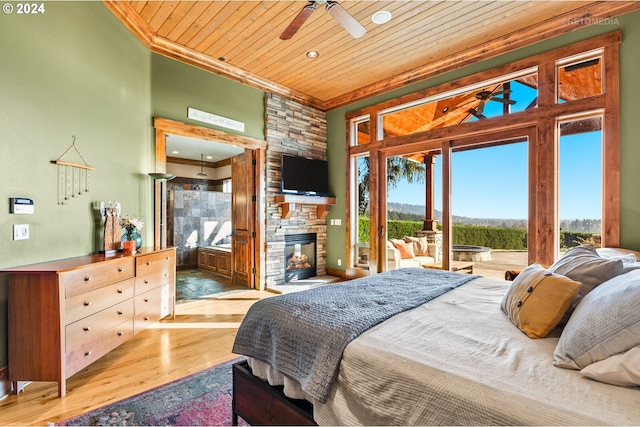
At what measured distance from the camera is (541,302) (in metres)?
1.37

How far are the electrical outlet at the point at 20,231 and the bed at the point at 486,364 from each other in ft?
5.92

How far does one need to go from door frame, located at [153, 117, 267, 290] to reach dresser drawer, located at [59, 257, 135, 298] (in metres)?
0.96

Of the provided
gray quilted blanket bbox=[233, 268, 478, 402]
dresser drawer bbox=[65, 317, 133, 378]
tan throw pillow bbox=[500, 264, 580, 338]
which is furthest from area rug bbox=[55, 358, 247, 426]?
tan throw pillow bbox=[500, 264, 580, 338]

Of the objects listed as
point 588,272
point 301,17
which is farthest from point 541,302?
point 301,17

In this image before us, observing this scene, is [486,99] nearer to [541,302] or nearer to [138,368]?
[541,302]

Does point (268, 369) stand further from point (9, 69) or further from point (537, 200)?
point (537, 200)

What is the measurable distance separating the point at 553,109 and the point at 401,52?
72.1 inches

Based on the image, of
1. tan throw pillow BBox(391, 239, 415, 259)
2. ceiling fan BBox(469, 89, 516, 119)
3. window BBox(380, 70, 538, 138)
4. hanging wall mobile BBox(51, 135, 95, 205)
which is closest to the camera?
hanging wall mobile BBox(51, 135, 95, 205)

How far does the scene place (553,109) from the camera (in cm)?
336

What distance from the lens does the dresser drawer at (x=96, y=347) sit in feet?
6.92

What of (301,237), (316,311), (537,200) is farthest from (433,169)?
(316,311)

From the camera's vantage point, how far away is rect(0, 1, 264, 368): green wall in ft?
7.06

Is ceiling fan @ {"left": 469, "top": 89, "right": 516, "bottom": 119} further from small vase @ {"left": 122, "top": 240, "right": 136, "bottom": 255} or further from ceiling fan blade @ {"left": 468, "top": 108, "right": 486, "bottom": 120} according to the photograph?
small vase @ {"left": 122, "top": 240, "right": 136, "bottom": 255}

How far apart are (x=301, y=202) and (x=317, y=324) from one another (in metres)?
3.76
